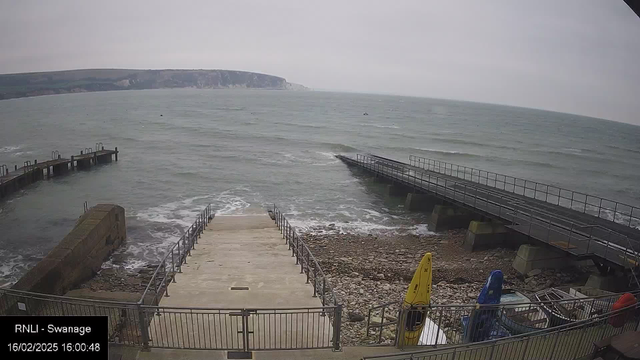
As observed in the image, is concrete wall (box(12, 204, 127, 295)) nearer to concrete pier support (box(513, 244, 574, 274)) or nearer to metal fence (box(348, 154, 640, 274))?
concrete pier support (box(513, 244, 574, 274))

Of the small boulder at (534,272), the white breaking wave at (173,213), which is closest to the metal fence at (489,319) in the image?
the small boulder at (534,272)

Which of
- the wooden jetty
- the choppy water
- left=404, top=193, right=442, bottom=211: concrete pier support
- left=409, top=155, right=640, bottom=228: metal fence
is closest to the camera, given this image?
the choppy water

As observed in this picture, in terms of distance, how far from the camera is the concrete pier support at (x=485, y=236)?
19906 millimetres

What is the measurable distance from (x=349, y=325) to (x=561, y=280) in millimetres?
9917

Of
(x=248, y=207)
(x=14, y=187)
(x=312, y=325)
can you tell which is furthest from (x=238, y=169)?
(x=312, y=325)

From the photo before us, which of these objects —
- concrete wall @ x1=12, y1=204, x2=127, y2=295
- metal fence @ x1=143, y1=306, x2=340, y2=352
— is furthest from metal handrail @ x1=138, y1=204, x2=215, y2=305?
concrete wall @ x1=12, y1=204, x2=127, y2=295

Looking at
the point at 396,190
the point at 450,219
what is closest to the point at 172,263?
the point at 450,219

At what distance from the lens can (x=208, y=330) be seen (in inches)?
310

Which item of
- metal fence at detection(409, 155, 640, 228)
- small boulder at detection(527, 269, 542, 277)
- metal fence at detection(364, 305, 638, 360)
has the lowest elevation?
small boulder at detection(527, 269, 542, 277)

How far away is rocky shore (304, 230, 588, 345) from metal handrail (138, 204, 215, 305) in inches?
190

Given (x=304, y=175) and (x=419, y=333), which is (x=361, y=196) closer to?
(x=304, y=175)

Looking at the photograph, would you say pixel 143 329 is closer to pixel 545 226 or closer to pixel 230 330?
pixel 230 330

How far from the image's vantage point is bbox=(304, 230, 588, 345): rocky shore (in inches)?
534

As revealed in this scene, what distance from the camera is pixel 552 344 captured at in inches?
293
